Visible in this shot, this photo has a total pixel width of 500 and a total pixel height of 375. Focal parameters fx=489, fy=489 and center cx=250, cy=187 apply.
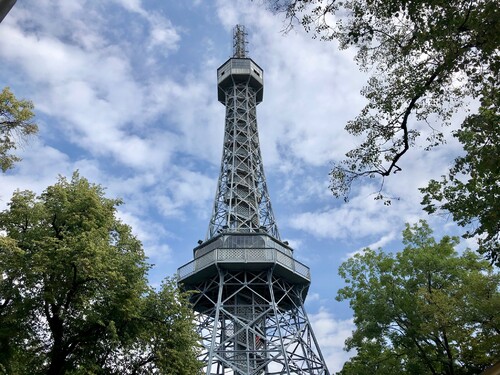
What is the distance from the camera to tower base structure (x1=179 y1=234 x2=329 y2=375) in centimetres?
3547

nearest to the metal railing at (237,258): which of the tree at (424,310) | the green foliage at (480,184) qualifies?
the tree at (424,310)

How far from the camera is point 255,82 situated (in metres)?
58.2

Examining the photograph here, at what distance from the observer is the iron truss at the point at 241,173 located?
4669 cm

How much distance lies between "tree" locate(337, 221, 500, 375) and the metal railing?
58.3 feet

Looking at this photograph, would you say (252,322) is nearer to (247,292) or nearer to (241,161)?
(247,292)

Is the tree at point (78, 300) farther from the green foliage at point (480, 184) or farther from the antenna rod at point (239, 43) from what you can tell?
the antenna rod at point (239, 43)

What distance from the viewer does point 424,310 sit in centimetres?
1634

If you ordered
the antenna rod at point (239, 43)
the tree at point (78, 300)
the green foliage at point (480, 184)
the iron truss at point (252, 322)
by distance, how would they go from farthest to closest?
the antenna rod at point (239, 43) → the iron truss at point (252, 322) → the tree at point (78, 300) → the green foliage at point (480, 184)

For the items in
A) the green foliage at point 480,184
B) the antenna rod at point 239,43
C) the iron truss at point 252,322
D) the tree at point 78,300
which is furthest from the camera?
the antenna rod at point 239,43

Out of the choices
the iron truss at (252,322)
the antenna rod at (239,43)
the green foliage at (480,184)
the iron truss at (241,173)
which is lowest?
the green foliage at (480,184)

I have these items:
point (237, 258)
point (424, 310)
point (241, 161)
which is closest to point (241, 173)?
point (241, 161)

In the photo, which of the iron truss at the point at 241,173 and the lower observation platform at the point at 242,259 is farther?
the iron truss at the point at 241,173

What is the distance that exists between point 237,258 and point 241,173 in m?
15.0

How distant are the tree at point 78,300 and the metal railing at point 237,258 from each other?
20261 mm
